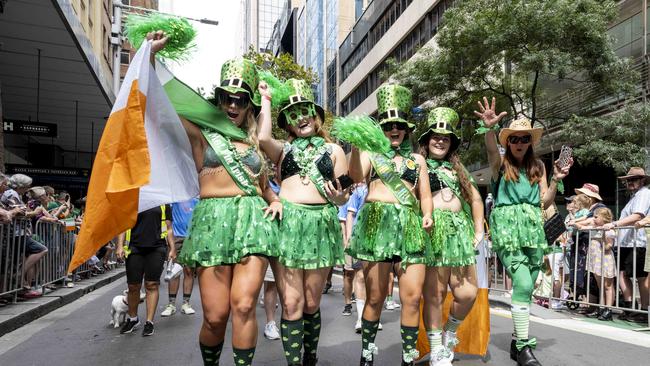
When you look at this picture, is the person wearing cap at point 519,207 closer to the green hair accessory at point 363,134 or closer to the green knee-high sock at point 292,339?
the green hair accessory at point 363,134

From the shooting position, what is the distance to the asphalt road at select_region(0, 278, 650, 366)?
16.3 feet


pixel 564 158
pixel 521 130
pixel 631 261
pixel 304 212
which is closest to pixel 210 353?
pixel 304 212

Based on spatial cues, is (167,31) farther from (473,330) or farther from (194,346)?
(473,330)

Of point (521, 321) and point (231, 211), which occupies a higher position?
point (231, 211)

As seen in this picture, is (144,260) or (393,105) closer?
(393,105)

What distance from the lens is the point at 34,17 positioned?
11992mm

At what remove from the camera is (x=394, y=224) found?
4.24m

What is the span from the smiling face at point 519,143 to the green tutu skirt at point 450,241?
2.91 ft

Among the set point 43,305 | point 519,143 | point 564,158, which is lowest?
point 43,305

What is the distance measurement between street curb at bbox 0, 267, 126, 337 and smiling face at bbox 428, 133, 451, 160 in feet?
17.2

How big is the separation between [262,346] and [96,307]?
456 centimetres

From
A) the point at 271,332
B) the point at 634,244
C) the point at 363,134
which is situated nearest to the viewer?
the point at 363,134

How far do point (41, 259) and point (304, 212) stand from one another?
22.1 feet

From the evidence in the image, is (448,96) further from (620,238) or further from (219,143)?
(219,143)
